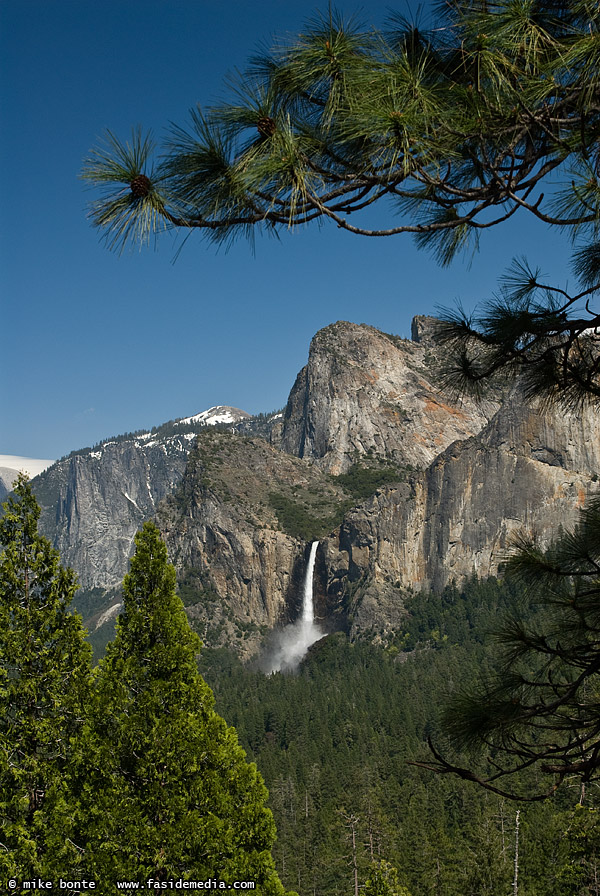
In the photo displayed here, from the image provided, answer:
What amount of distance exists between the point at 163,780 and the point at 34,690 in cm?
230

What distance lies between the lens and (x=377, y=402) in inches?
6319

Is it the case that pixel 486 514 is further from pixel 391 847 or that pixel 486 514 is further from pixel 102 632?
pixel 102 632

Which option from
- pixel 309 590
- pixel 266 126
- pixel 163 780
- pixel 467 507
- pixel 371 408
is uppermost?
pixel 371 408

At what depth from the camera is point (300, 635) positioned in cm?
12475

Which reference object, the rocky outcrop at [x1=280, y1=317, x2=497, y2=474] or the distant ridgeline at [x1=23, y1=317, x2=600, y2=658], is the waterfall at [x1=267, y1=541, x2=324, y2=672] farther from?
the rocky outcrop at [x1=280, y1=317, x2=497, y2=474]

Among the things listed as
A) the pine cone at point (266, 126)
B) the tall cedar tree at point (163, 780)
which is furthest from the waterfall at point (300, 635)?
the pine cone at point (266, 126)

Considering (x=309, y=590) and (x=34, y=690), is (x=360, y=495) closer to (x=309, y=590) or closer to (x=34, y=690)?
(x=309, y=590)

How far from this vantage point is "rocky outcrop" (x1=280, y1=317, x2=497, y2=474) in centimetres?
15988

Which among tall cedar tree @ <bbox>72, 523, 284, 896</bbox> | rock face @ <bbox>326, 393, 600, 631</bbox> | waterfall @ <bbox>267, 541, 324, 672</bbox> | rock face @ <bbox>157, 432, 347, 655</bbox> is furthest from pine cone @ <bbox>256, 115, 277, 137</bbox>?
rock face @ <bbox>157, 432, 347, 655</bbox>

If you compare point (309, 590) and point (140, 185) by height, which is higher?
point (140, 185)

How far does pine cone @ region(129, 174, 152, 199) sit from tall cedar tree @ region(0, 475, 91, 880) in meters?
7.71

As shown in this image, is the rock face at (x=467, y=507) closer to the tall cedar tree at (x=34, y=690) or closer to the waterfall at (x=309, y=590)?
the waterfall at (x=309, y=590)

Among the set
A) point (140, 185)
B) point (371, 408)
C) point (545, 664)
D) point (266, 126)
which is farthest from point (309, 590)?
point (266, 126)

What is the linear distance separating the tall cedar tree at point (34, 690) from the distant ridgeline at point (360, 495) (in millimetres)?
67233
